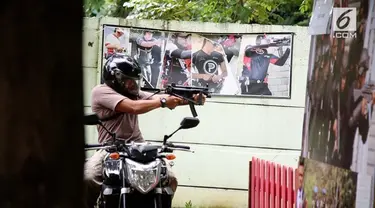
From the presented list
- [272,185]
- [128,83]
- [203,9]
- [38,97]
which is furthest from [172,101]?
[203,9]

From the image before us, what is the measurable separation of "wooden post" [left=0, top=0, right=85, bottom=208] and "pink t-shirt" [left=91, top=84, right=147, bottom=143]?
3.74 meters

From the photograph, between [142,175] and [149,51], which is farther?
[149,51]

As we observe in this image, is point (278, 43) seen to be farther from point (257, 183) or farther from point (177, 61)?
point (257, 183)

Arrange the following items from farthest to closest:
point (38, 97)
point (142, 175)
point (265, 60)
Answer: point (265, 60) → point (142, 175) → point (38, 97)

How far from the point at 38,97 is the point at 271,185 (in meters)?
5.13

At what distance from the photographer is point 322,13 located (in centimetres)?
534

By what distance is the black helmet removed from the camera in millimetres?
6020

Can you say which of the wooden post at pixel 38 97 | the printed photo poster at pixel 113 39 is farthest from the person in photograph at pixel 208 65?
the wooden post at pixel 38 97

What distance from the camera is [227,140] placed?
8570 mm

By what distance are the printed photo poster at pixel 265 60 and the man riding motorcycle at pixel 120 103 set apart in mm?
2237

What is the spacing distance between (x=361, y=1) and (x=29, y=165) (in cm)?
297


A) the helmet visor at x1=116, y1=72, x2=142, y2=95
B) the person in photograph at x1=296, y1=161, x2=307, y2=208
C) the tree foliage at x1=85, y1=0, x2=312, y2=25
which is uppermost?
the tree foliage at x1=85, y1=0, x2=312, y2=25

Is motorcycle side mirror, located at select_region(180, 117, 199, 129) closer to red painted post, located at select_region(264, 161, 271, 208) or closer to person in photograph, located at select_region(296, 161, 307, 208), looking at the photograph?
person in photograph, located at select_region(296, 161, 307, 208)

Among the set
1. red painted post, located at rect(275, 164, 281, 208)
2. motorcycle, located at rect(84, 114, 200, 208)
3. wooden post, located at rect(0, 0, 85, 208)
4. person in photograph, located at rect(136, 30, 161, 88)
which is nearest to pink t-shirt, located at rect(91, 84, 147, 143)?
motorcycle, located at rect(84, 114, 200, 208)
